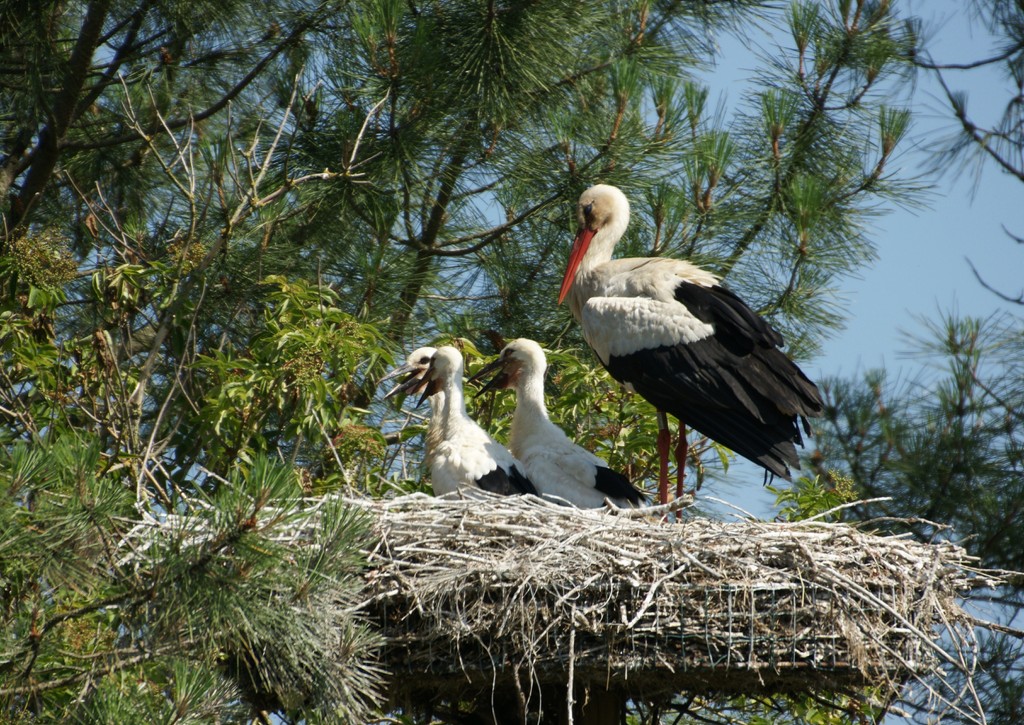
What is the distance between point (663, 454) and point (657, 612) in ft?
5.59

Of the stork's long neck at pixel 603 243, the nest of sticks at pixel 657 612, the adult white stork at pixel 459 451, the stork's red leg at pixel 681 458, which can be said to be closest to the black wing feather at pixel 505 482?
the adult white stork at pixel 459 451

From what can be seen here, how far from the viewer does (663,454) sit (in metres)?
5.72

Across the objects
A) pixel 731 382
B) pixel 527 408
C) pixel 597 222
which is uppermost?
pixel 597 222

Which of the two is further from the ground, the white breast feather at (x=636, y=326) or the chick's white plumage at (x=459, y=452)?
the white breast feather at (x=636, y=326)

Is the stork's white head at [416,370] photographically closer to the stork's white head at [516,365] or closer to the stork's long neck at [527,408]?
the stork's white head at [516,365]

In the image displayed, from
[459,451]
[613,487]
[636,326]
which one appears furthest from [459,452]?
[636,326]

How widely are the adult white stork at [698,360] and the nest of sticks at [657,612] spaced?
1142 mm

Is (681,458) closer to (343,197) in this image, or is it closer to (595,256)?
(595,256)

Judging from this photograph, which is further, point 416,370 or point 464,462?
point 416,370

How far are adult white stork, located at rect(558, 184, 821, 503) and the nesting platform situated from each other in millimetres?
1119

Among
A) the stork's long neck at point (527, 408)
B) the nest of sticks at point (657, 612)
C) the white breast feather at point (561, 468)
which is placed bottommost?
the nest of sticks at point (657, 612)

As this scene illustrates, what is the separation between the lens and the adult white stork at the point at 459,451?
17.5 feet

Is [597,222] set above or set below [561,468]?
above

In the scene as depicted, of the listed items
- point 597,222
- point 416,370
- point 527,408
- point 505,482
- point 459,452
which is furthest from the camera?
point 597,222
